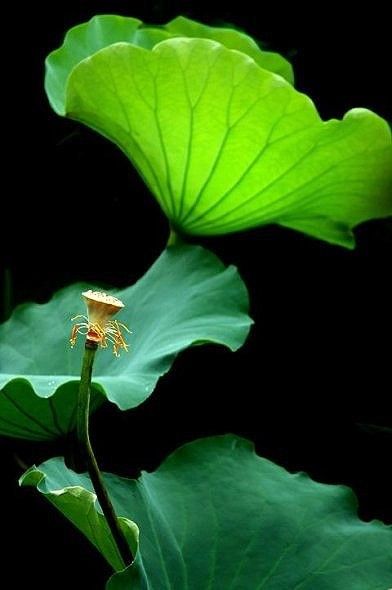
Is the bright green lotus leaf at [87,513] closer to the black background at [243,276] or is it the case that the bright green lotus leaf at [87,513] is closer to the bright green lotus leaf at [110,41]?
the black background at [243,276]

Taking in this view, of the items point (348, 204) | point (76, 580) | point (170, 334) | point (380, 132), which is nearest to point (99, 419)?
point (76, 580)

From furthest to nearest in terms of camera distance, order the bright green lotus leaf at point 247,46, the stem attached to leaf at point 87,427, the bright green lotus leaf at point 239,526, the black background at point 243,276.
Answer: the black background at point 243,276 < the bright green lotus leaf at point 247,46 < the bright green lotus leaf at point 239,526 < the stem attached to leaf at point 87,427

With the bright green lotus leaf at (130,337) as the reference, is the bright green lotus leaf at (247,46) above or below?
above

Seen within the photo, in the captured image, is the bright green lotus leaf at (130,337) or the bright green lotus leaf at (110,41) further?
the bright green lotus leaf at (110,41)

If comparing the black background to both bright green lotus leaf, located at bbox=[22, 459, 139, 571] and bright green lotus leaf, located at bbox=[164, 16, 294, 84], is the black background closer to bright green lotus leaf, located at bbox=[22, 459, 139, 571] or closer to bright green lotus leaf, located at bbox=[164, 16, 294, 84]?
bright green lotus leaf, located at bbox=[164, 16, 294, 84]

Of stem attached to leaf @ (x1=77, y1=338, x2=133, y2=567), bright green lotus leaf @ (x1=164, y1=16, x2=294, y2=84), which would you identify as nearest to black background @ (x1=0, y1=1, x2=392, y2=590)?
bright green lotus leaf @ (x1=164, y1=16, x2=294, y2=84)

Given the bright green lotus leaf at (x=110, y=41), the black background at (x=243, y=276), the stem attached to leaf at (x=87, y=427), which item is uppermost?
the bright green lotus leaf at (x=110, y=41)

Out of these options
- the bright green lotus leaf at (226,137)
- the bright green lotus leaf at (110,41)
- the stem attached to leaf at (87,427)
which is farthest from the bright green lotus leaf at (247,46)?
the stem attached to leaf at (87,427)

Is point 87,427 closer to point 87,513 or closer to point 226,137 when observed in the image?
point 87,513
